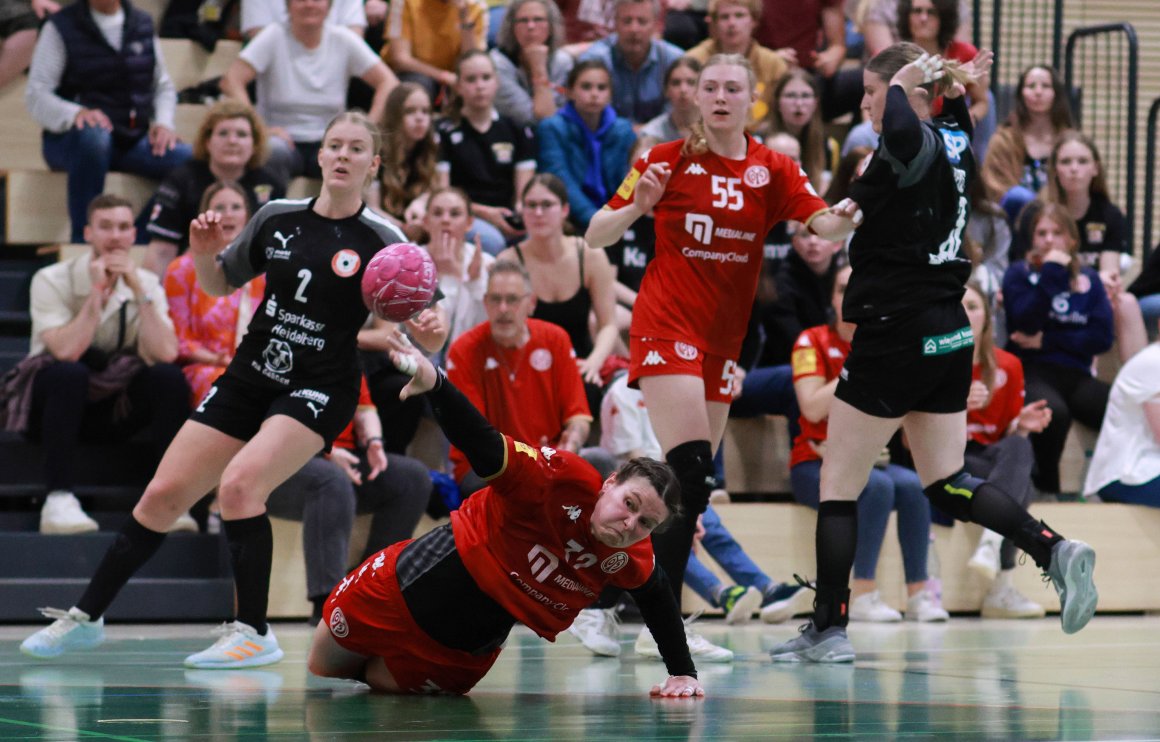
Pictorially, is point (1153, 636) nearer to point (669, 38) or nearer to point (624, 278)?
point (624, 278)

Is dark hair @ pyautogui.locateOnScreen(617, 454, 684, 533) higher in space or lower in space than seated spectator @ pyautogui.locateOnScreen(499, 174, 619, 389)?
lower

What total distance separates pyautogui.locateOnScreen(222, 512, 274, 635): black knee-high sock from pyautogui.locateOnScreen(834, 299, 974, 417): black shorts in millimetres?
2236

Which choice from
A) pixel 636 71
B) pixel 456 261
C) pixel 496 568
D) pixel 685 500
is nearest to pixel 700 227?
pixel 685 500

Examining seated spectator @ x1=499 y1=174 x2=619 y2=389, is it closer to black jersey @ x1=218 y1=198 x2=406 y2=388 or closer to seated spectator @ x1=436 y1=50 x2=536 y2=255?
seated spectator @ x1=436 y1=50 x2=536 y2=255

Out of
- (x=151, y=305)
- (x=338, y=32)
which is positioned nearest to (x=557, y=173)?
(x=338, y=32)

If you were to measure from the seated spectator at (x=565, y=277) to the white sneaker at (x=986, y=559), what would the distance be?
2365 mm

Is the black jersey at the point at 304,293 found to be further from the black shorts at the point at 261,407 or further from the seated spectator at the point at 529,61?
the seated spectator at the point at 529,61

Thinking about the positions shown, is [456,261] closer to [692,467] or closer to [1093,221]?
[692,467]

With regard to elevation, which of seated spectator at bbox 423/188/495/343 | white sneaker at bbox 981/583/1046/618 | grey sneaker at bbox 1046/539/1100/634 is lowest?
white sneaker at bbox 981/583/1046/618

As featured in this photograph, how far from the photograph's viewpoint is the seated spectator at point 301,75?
10.5 metres

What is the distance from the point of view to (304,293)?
6.11 m

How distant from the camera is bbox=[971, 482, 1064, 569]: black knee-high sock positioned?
587cm

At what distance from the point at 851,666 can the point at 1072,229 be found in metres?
5.31

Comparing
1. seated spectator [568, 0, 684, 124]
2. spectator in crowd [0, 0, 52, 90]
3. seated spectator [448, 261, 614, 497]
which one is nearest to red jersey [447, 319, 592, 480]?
seated spectator [448, 261, 614, 497]
